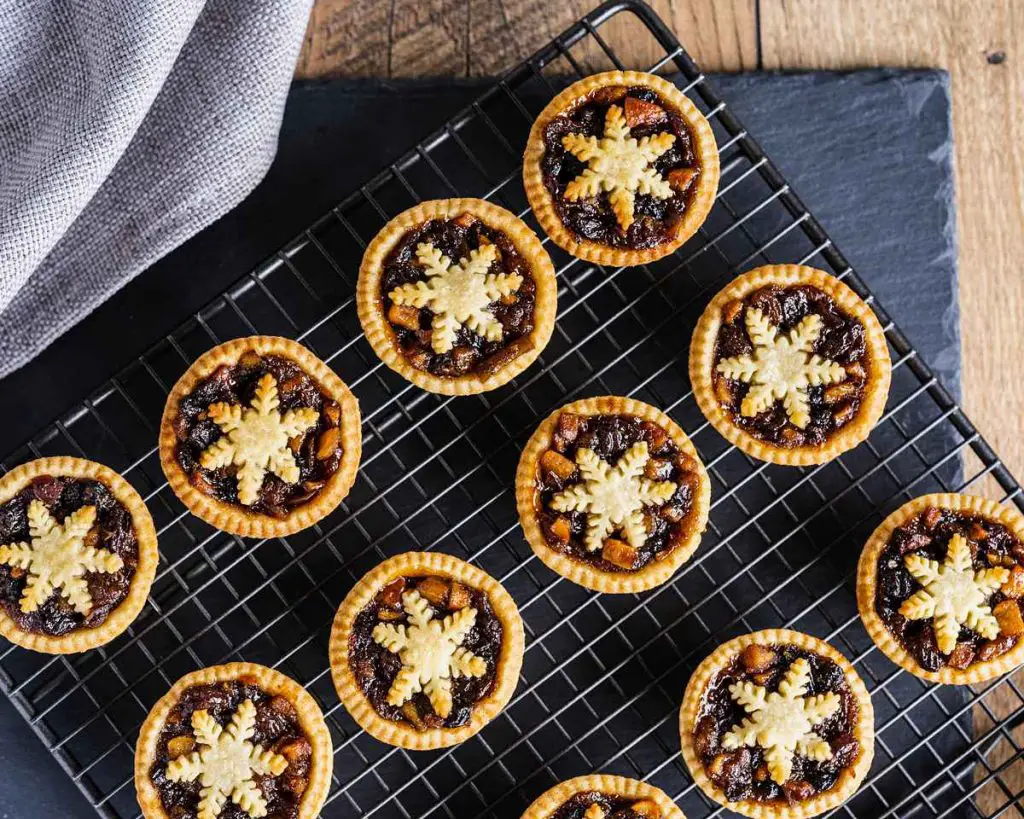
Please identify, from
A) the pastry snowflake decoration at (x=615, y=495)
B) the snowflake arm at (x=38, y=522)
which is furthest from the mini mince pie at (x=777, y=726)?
the snowflake arm at (x=38, y=522)

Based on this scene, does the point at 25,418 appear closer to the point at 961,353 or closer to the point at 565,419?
the point at 565,419

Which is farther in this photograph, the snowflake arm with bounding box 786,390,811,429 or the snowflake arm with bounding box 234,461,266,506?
the snowflake arm with bounding box 786,390,811,429

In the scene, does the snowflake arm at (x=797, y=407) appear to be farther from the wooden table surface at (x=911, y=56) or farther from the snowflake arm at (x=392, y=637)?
the snowflake arm at (x=392, y=637)

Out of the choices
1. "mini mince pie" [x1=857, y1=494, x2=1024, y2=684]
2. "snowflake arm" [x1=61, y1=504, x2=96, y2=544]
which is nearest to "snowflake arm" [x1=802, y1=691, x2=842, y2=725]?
"mini mince pie" [x1=857, y1=494, x2=1024, y2=684]

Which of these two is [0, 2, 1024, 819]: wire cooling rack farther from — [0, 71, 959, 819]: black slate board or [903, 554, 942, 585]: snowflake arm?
[903, 554, 942, 585]: snowflake arm

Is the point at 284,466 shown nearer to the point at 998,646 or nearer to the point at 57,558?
the point at 57,558

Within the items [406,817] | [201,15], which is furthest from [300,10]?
[406,817]
